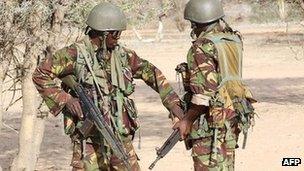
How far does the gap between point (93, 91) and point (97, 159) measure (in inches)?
19.1

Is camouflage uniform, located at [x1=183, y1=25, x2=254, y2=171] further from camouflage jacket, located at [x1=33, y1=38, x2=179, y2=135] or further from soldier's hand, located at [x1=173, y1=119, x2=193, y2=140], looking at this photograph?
camouflage jacket, located at [x1=33, y1=38, x2=179, y2=135]

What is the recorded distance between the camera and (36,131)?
308 inches

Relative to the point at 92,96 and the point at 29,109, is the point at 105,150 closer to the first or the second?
the point at 92,96

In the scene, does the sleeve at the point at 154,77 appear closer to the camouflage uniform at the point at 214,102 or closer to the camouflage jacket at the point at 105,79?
the camouflage jacket at the point at 105,79

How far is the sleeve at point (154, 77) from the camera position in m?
5.52

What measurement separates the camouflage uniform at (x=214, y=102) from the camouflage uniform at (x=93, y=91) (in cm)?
38

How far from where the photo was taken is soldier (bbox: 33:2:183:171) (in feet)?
17.5

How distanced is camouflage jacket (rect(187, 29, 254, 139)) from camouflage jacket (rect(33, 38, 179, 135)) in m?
0.40

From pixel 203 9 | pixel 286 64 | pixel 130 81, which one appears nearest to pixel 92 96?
pixel 130 81

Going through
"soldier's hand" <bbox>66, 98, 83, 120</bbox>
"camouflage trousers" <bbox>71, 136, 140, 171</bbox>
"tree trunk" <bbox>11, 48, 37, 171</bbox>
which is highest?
"soldier's hand" <bbox>66, 98, 83, 120</bbox>

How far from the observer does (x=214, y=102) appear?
506cm

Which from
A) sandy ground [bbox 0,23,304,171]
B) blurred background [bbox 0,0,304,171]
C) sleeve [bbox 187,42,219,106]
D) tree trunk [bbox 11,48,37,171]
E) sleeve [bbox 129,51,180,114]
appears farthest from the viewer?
sandy ground [bbox 0,23,304,171]

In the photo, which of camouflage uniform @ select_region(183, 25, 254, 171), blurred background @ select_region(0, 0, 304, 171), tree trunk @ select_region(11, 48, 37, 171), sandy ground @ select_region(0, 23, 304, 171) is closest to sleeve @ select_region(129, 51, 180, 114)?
camouflage uniform @ select_region(183, 25, 254, 171)

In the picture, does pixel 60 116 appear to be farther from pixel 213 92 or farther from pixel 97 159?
pixel 213 92
